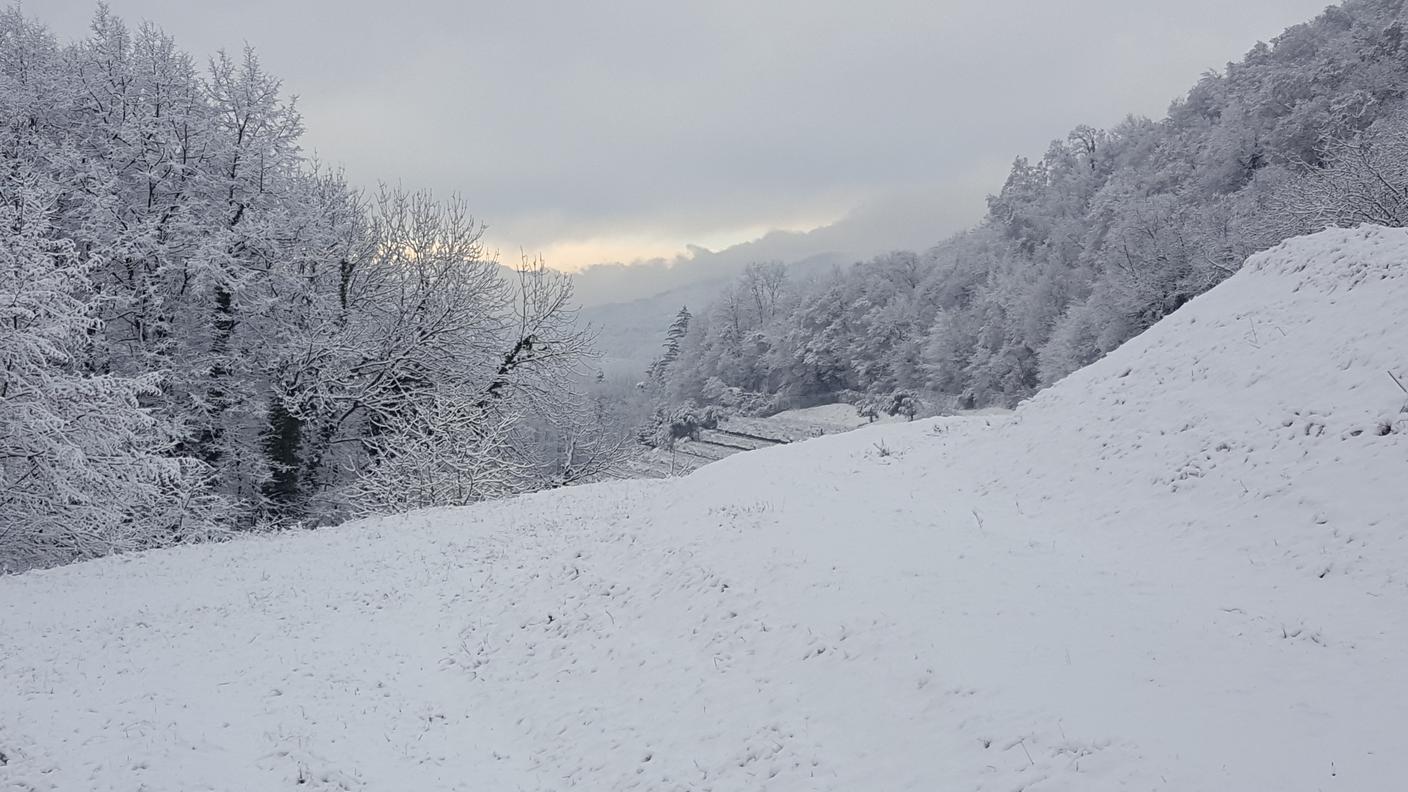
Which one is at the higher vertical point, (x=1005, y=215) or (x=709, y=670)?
(x=1005, y=215)

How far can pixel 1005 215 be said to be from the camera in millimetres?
73750

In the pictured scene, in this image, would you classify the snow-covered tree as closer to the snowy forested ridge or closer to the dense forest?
the snowy forested ridge

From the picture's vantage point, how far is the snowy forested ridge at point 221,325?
16.6m

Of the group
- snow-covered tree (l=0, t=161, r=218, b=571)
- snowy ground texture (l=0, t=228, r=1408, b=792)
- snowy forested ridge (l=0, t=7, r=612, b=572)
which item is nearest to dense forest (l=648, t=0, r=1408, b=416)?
snowy ground texture (l=0, t=228, r=1408, b=792)

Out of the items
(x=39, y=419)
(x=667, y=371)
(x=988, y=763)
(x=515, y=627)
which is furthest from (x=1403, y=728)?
(x=667, y=371)

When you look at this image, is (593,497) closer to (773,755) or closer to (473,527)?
(473,527)

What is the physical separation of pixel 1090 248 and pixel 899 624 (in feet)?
167

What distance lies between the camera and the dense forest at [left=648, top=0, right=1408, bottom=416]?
34.2m

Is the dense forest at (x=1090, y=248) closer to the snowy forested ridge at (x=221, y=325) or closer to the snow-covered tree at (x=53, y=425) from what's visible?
the snowy forested ridge at (x=221, y=325)

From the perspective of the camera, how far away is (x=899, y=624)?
8484 millimetres

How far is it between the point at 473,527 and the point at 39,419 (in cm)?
920

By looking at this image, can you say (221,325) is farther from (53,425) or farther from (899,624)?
(899,624)

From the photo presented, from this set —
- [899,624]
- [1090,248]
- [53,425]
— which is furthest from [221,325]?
[1090,248]

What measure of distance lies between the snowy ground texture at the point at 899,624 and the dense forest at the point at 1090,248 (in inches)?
770
